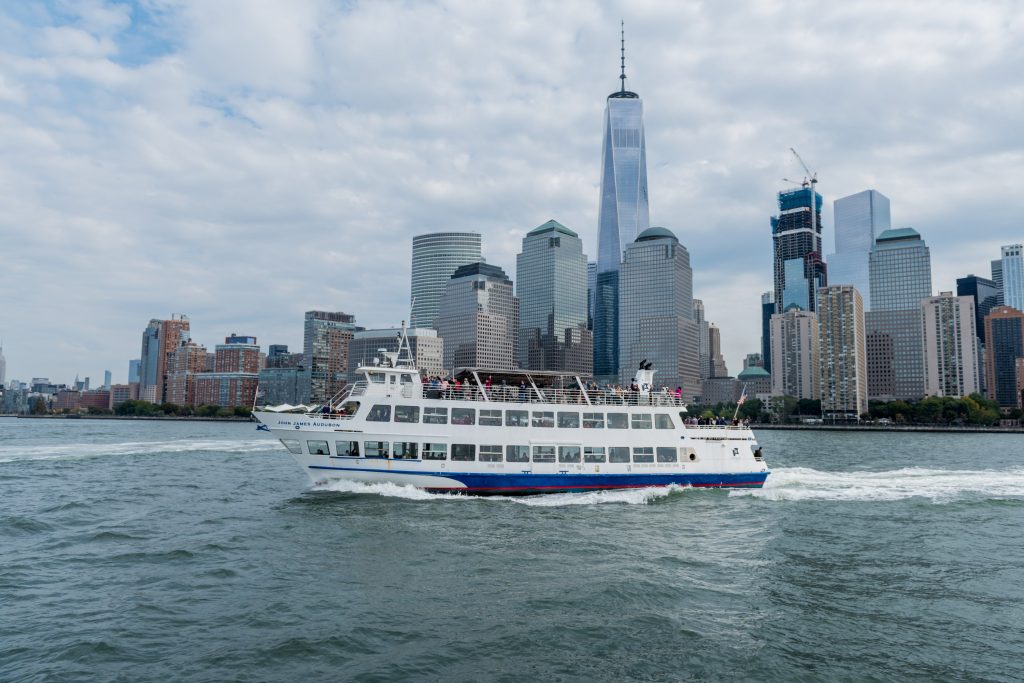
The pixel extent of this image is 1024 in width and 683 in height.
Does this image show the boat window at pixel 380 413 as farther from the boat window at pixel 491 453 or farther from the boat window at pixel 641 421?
the boat window at pixel 641 421

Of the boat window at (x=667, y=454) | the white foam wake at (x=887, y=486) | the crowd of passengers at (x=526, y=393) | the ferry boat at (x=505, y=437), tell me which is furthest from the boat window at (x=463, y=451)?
the white foam wake at (x=887, y=486)

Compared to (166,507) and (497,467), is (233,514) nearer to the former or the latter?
(166,507)

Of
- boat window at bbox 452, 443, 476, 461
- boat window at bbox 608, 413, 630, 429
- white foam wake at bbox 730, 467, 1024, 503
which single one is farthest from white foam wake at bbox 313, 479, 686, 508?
white foam wake at bbox 730, 467, 1024, 503

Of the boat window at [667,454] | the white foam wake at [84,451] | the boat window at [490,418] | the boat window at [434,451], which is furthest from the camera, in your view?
the white foam wake at [84,451]

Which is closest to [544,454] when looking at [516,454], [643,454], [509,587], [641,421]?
[516,454]

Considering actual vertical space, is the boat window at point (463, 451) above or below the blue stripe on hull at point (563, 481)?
above

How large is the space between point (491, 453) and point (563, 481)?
13.6ft

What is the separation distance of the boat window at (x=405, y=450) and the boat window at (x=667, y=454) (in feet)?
44.0

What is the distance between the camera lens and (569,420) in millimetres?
35531

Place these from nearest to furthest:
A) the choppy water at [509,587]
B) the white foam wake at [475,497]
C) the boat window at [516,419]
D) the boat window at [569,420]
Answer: the choppy water at [509,587]
the white foam wake at [475,497]
the boat window at [516,419]
the boat window at [569,420]

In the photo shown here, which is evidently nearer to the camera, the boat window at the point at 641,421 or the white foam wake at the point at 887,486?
the white foam wake at the point at 887,486

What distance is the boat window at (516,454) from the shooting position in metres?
34.3

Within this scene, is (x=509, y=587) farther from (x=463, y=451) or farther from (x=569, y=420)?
(x=569, y=420)

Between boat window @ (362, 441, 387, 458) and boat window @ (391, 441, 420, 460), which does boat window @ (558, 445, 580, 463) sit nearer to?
boat window @ (391, 441, 420, 460)
